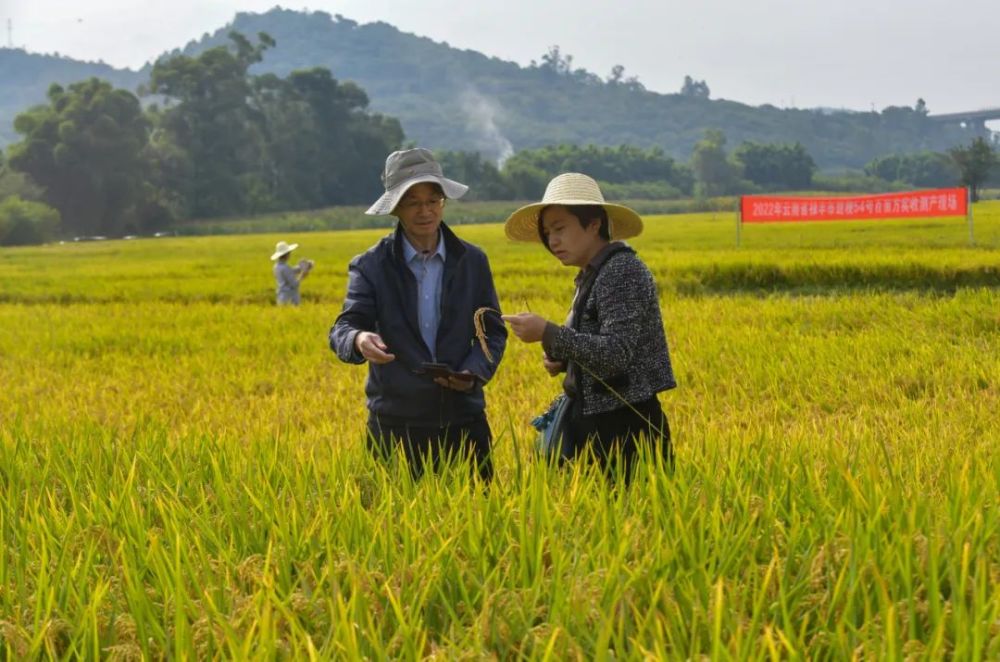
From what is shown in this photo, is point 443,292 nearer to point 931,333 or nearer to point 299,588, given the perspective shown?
point 299,588

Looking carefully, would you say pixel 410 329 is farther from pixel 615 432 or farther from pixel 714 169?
pixel 714 169

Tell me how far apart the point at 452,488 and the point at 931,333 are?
5533 mm

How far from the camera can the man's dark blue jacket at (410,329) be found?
276 centimetres

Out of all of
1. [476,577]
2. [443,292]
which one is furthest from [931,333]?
[476,577]

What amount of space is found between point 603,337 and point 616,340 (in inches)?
1.3

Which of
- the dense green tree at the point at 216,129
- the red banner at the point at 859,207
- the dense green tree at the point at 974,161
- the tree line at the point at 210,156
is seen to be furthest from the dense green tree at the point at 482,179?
the red banner at the point at 859,207

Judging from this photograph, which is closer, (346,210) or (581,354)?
(581,354)

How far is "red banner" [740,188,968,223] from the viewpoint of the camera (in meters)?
15.7

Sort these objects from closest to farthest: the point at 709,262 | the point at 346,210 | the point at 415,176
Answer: the point at 415,176 → the point at 709,262 → the point at 346,210

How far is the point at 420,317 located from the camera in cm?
280

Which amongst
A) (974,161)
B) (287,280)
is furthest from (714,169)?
(287,280)

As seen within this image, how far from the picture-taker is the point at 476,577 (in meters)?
1.63

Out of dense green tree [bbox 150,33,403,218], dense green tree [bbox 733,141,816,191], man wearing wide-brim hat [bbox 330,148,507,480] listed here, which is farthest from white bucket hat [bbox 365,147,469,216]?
dense green tree [bbox 733,141,816,191]

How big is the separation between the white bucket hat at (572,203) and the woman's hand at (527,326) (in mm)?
270
